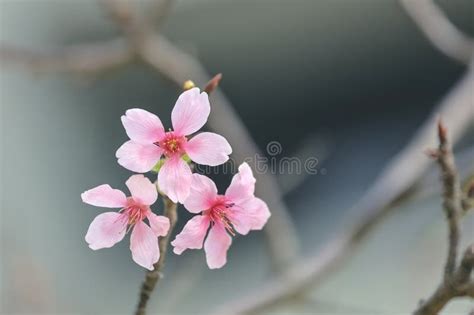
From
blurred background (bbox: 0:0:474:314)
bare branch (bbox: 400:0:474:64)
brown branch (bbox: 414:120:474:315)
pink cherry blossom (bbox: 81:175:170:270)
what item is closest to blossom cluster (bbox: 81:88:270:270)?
pink cherry blossom (bbox: 81:175:170:270)

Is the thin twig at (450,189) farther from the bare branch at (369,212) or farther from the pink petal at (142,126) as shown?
the bare branch at (369,212)

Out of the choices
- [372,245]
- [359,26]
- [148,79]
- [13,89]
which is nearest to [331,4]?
[359,26]

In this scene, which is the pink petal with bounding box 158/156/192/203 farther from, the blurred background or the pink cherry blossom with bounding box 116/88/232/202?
the blurred background

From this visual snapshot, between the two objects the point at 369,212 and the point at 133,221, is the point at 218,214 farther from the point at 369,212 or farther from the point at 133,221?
the point at 369,212

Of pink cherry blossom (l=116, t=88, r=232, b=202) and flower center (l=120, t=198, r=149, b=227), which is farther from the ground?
pink cherry blossom (l=116, t=88, r=232, b=202)

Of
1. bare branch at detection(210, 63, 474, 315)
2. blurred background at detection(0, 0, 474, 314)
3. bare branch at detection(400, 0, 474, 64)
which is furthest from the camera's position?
blurred background at detection(0, 0, 474, 314)

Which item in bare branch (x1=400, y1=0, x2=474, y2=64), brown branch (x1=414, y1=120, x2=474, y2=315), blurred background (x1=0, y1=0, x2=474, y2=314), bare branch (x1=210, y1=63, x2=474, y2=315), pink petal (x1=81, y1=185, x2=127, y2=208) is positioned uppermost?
blurred background (x1=0, y1=0, x2=474, y2=314)

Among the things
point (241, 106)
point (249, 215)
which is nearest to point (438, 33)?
point (249, 215)
